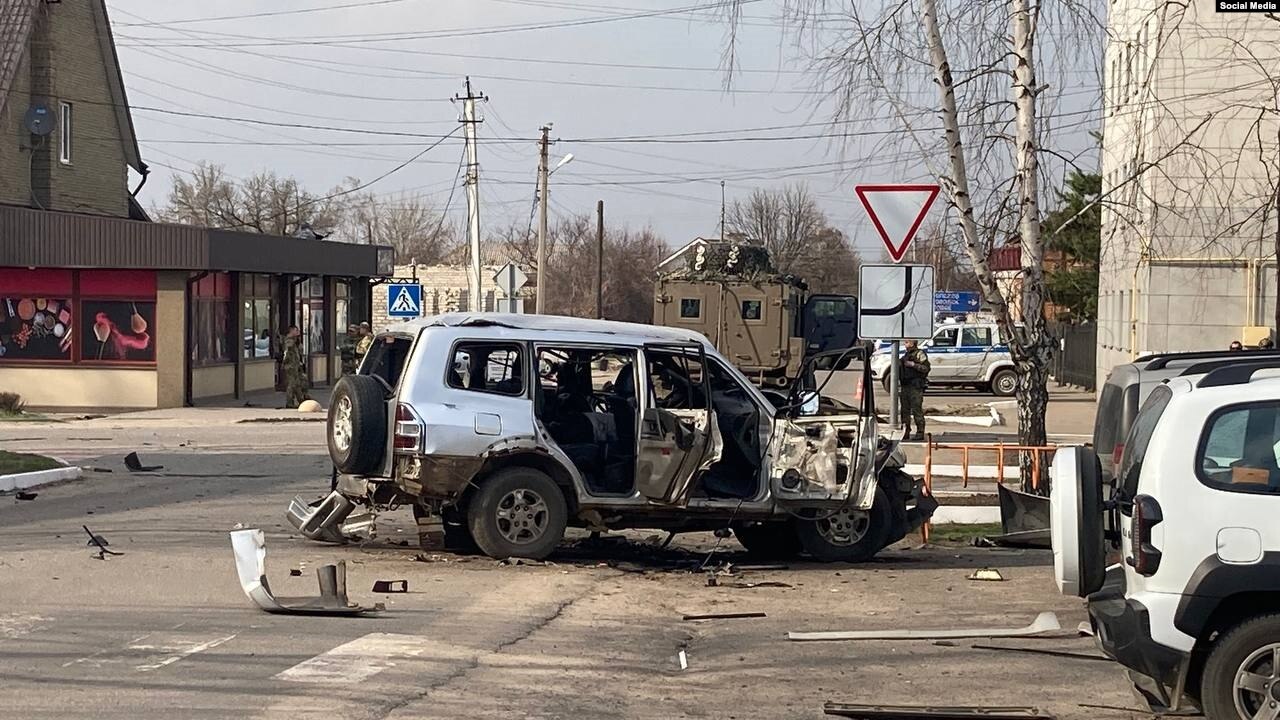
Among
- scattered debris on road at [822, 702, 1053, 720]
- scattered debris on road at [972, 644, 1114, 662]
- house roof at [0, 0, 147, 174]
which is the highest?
house roof at [0, 0, 147, 174]

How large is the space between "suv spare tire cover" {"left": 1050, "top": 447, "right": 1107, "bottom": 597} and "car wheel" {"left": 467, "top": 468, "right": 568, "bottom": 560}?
5.46 m

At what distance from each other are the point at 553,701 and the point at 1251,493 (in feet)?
10.7

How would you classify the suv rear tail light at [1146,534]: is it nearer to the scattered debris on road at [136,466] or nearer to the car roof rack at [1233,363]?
the car roof rack at [1233,363]

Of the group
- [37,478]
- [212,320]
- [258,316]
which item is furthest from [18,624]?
[258,316]

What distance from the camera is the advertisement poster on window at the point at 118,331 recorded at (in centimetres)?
3105

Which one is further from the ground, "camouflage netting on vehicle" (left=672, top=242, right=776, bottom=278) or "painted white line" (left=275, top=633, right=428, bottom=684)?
"camouflage netting on vehicle" (left=672, top=242, right=776, bottom=278)

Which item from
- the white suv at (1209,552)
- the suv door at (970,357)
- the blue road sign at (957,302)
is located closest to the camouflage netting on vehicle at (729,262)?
the suv door at (970,357)

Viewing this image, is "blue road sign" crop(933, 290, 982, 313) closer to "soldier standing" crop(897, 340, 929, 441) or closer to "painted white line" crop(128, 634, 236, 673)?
"soldier standing" crop(897, 340, 929, 441)

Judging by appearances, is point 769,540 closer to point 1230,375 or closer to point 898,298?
point 898,298

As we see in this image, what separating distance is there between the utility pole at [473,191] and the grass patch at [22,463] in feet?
53.7

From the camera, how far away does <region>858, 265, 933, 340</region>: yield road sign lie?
1295 cm

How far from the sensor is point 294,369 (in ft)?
102

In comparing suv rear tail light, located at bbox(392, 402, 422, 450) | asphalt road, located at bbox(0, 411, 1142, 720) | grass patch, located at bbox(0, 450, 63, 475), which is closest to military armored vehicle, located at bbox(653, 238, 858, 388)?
grass patch, located at bbox(0, 450, 63, 475)

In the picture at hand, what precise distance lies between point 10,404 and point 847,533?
21968mm
